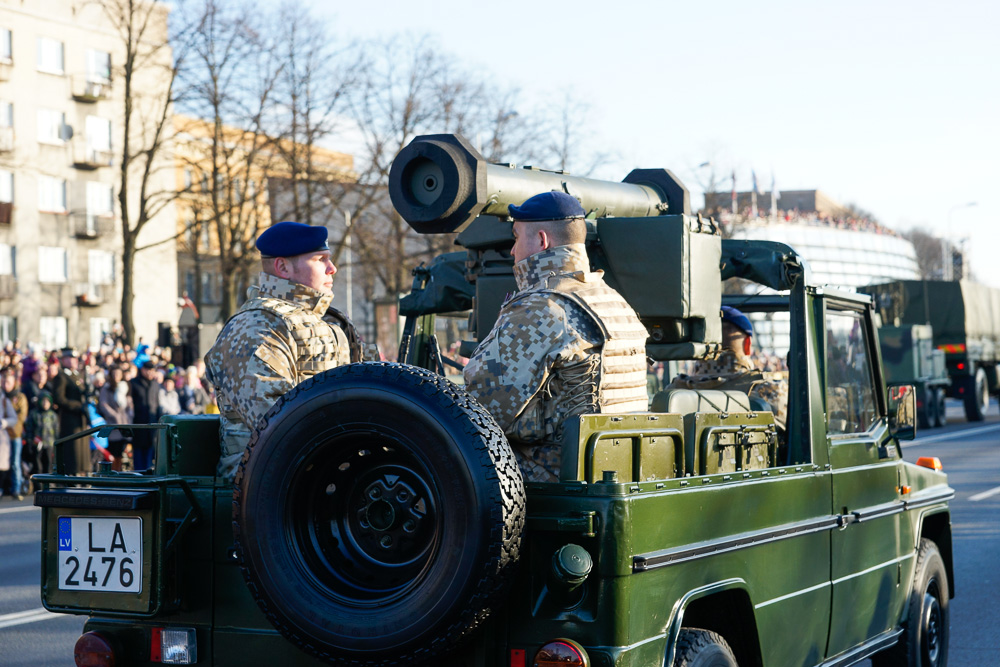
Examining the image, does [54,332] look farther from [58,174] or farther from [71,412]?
[71,412]

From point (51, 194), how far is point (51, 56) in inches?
200

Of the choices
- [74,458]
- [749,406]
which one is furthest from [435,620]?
[74,458]

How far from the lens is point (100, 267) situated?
50625mm

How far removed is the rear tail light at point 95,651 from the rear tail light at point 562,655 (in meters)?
1.40

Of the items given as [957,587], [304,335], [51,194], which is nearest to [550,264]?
[304,335]

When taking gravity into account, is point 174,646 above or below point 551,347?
below

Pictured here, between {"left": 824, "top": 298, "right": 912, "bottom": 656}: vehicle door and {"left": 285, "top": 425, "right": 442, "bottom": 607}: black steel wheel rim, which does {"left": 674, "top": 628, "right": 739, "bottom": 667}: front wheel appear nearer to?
{"left": 285, "top": 425, "right": 442, "bottom": 607}: black steel wheel rim

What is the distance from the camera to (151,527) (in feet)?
12.3

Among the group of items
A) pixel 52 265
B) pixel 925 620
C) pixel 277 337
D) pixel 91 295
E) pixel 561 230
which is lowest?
pixel 925 620

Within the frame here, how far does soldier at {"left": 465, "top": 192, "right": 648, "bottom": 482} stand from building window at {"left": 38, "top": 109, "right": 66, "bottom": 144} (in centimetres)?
4653

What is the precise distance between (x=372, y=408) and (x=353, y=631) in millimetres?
577

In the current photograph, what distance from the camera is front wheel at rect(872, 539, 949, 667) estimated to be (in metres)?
5.82

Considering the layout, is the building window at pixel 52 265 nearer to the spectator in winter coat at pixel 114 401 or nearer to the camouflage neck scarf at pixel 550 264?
the spectator in winter coat at pixel 114 401

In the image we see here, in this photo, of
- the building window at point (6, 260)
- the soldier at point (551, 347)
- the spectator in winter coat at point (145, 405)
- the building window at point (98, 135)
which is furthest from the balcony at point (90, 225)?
the soldier at point (551, 347)
